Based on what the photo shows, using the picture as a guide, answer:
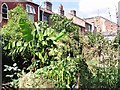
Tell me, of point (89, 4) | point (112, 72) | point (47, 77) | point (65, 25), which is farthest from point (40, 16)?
point (47, 77)

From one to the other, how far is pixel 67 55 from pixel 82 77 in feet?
1.74

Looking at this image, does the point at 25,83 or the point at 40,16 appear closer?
the point at 25,83

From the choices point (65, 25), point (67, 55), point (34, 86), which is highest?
point (65, 25)

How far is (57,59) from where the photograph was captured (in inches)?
203

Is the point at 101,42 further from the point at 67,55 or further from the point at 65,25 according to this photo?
the point at 65,25

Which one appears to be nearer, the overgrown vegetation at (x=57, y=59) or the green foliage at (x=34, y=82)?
the green foliage at (x=34, y=82)

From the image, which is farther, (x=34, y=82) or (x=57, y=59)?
(x=57, y=59)

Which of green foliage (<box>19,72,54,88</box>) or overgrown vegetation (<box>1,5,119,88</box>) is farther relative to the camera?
overgrown vegetation (<box>1,5,119,88</box>)

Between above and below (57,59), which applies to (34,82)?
below

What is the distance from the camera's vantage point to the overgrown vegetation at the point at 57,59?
473 centimetres

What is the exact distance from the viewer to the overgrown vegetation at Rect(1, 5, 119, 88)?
4.73 meters

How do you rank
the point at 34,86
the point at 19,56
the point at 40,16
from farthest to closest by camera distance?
the point at 40,16 < the point at 19,56 < the point at 34,86

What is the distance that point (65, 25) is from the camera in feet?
40.4

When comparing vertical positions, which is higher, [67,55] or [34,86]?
[67,55]
